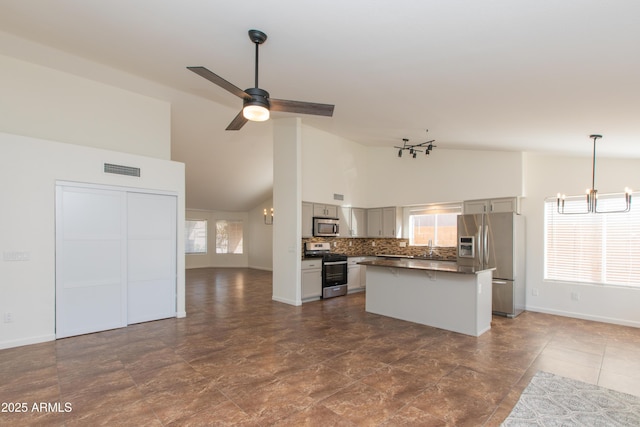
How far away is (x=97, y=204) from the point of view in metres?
4.62

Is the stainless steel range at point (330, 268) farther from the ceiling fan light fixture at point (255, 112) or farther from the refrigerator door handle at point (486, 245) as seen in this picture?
the ceiling fan light fixture at point (255, 112)

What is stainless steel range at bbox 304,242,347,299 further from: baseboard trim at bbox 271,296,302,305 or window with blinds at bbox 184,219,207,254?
window with blinds at bbox 184,219,207,254

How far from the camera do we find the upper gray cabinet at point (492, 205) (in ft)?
19.8

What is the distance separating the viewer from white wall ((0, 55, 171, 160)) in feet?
13.6

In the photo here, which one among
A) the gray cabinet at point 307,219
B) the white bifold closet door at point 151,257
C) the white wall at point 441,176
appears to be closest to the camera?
the white bifold closet door at point 151,257

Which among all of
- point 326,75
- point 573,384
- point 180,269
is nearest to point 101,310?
point 180,269

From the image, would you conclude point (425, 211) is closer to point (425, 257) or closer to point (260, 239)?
point (425, 257)

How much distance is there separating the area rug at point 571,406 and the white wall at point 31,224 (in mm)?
5297

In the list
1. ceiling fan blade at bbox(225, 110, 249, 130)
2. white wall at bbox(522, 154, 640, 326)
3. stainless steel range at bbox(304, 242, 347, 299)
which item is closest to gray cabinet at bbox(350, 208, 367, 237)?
stainless steel range at bbox(304, 242, 347, 299)

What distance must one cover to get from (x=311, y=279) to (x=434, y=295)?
264 centimetres

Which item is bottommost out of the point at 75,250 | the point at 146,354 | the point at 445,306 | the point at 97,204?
the point at 146,354

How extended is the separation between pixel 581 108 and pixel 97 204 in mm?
6152

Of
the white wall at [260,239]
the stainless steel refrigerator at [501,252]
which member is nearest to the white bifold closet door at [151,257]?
the stainless steel refrigerator at [501,252]

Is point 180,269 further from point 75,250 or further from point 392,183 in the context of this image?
point 392,183
